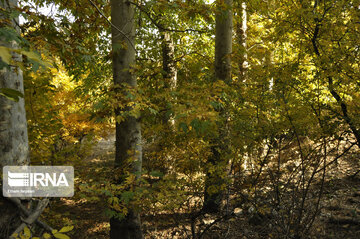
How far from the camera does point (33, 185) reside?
9.45 ft

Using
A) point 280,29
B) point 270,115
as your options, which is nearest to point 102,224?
point 270,115

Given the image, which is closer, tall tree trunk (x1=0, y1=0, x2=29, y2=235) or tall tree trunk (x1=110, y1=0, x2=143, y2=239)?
tall tree trunk (x1=0, y1=0, x2=29, y2=235)

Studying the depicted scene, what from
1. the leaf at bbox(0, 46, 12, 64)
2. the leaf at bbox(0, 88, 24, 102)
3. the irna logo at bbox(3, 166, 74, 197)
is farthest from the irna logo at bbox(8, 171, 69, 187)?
the leaf at bbox(0, 46, 12, 64)

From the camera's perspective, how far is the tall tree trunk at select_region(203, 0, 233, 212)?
4766mm

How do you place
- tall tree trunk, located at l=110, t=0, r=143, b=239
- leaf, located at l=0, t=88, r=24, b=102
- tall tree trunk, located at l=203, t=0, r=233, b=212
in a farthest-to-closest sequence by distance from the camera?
tall tree trunk, located at l=203, t=0, r=233, b=212
tall tree trunk, located at l=110, t=0, r=143, b=239
leaf, located at l=0, t=88, r=24, b=102

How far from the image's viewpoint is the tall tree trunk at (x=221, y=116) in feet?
15.6

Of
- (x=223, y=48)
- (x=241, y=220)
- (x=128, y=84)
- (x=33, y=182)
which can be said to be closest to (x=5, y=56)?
(x=33, y=182)

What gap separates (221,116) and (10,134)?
3.37 meters

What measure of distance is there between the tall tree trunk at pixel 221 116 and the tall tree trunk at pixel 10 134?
9.88 ft

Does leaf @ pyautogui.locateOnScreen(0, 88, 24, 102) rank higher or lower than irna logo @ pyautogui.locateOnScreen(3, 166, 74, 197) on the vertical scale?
higher

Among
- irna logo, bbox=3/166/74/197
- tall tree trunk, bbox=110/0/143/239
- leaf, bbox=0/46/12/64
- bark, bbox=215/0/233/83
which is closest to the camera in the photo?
leaf, bbox=0/46/12/64

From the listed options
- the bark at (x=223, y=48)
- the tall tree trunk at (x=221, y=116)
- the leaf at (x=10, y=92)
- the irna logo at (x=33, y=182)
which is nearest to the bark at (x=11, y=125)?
Result: the irna logo at (x=33, y=182)

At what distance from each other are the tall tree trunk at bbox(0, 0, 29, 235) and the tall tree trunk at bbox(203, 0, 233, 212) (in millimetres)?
3012

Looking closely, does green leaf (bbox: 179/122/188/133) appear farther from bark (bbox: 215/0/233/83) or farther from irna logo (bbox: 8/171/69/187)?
bark (bbox: 215/0/233/83)
